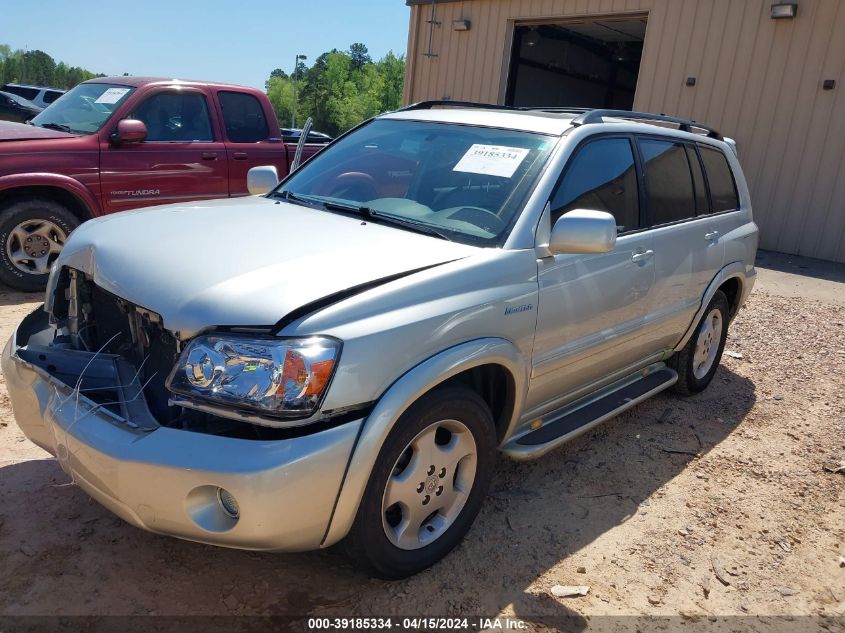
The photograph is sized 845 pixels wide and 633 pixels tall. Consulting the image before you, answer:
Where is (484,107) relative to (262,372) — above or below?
above

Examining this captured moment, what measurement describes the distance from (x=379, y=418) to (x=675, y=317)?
2562 millimetres

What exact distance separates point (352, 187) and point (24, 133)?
3999mm

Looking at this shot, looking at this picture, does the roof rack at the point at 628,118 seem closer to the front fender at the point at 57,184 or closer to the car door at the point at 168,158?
the car door at the point at 168,158

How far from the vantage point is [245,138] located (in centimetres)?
703

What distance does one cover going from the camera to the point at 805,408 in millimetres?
4996

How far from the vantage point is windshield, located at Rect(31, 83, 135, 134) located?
638 centimetres

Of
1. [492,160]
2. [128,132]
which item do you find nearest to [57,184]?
[128,132]

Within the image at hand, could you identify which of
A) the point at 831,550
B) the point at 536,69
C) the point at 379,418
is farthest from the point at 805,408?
the point at 536,69

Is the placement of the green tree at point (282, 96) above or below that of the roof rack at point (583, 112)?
below

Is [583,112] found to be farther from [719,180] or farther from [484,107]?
[719,180]

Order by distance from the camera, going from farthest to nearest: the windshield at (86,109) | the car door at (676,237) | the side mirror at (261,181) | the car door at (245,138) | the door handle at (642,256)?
1. the car door at (245,138)
2. the windshield at (86,109)
3. the side mirror at (261,181)
4. the car door at (676,237)
5. the door handle at (642,256)

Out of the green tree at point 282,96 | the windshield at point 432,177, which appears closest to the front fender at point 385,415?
the windshield at point 432,177

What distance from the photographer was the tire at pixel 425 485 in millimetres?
2443

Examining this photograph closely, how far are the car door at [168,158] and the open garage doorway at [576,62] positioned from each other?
8.48m
